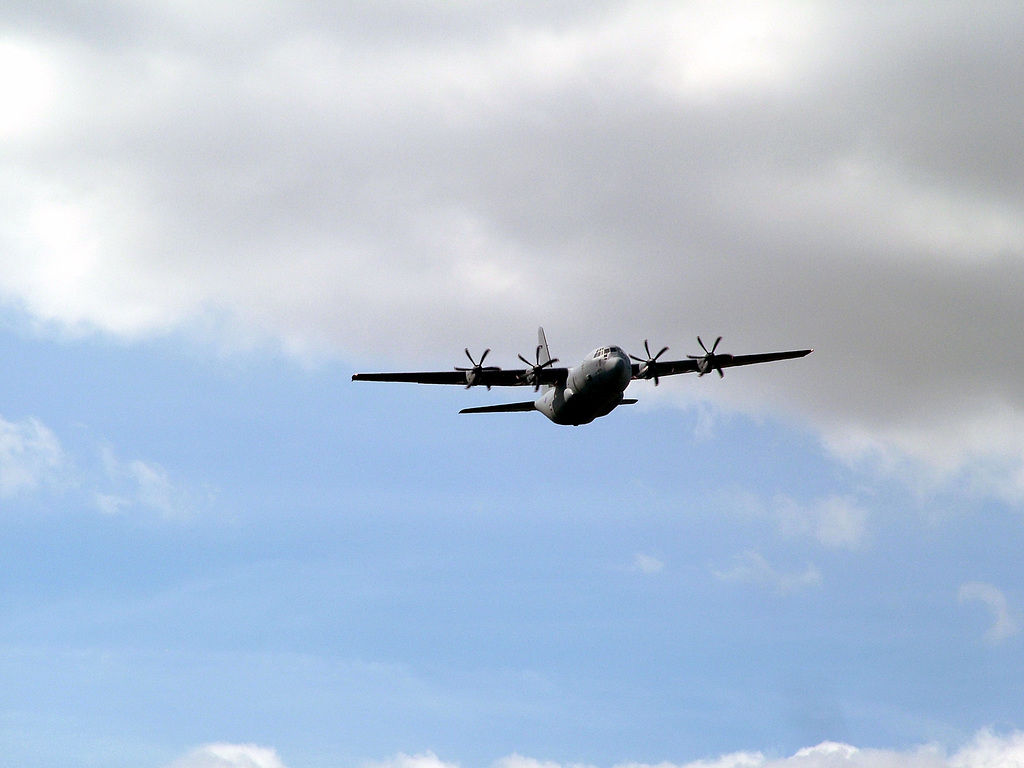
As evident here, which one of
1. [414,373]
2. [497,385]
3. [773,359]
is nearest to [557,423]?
[497,385]

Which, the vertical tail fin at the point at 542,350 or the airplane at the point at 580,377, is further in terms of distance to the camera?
the vertical tail fin at the point at 542,350

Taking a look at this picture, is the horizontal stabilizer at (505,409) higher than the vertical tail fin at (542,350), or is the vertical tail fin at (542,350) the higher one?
the vertical tail fin at (542,350)

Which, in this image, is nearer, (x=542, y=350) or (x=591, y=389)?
(x=591, y=389)

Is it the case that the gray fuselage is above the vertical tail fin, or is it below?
below

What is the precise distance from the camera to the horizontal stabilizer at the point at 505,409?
7131 centimetres

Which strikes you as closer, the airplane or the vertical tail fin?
the airplane

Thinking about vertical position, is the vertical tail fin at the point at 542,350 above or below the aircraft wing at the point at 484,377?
above

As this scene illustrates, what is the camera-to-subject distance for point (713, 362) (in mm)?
76688

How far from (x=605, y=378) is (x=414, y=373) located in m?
13.2

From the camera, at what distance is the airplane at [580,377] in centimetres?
6681

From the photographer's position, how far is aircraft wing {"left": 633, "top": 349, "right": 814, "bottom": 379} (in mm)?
76500

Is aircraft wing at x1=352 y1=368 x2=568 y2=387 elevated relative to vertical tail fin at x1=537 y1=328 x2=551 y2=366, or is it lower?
lower

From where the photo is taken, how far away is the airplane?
66812 mm

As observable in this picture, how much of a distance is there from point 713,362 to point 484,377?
53.0 ft
